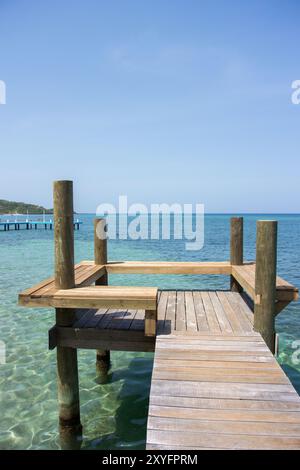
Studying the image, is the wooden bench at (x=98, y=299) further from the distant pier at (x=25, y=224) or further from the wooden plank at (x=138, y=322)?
the distant pier at (x=25, y=224)

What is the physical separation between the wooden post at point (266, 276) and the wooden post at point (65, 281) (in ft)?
8.69

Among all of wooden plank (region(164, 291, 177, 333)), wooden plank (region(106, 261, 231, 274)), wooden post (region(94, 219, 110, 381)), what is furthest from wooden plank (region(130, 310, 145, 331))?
wooden post (region(94, 219, 110, 381))

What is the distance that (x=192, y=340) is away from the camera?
4.66m

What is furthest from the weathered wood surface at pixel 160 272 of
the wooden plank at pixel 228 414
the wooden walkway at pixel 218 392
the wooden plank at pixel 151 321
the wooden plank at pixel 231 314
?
the wooden plank at pixel 228 414

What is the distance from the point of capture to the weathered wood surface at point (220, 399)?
271cm

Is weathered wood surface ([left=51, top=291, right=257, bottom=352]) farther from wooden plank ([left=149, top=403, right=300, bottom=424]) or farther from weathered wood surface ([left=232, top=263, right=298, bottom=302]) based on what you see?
wooden plank ([left=149, top=403, right=300, bottom=424])

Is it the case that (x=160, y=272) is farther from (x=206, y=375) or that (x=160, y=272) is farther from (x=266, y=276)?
(x=206, y=375)

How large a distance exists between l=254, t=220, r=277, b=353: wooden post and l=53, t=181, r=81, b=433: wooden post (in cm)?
265

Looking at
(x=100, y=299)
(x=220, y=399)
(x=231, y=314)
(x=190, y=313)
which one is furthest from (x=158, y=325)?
(x=220, y=399)

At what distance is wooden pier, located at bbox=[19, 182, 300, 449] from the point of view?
287cm

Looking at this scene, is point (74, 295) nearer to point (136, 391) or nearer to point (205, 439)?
point (205, 439)

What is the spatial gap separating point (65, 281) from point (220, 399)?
2689 mm

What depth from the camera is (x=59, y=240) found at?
4922mm

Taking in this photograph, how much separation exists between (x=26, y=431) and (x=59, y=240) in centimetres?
331
